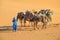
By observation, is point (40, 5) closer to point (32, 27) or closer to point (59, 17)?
point (59, 17)

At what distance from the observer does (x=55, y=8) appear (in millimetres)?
1900

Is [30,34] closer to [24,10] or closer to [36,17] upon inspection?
[36,17]

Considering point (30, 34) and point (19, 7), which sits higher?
point (19, 7)

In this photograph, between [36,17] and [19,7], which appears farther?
[19,7]

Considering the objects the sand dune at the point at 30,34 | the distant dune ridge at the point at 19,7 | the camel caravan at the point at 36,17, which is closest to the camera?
the sand dune at the point at 30,34

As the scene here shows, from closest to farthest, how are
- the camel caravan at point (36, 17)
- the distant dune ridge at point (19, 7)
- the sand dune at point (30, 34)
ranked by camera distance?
the sand dune at point (30, 34)
the camel caravan at point (36, 17)
the distant dune ridge at point (19, 7)

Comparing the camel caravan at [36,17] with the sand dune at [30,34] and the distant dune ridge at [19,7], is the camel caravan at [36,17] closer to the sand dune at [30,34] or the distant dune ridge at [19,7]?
the sand dune at [30,34]

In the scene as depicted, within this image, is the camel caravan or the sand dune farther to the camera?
the camel caravan

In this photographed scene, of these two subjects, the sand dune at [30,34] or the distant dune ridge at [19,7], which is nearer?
the sand dune at [30,34]

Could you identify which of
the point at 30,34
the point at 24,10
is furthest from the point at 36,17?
the point at 24,10

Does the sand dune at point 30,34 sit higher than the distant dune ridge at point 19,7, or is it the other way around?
the distant dune ridge at point 19,7

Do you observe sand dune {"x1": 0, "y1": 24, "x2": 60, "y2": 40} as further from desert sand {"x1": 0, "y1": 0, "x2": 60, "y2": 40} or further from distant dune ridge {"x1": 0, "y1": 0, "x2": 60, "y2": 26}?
distant dune ridge {"x1": 0, "y1": 0, "x2": 60, "y2": 26}

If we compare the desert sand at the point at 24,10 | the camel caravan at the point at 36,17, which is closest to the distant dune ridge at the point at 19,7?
the desert sand at the point at 24,10

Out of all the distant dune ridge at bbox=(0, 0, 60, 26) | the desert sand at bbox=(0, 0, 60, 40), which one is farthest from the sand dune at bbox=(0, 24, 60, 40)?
the distant dune ridge at bbox=(0, 0, 60, 26)
